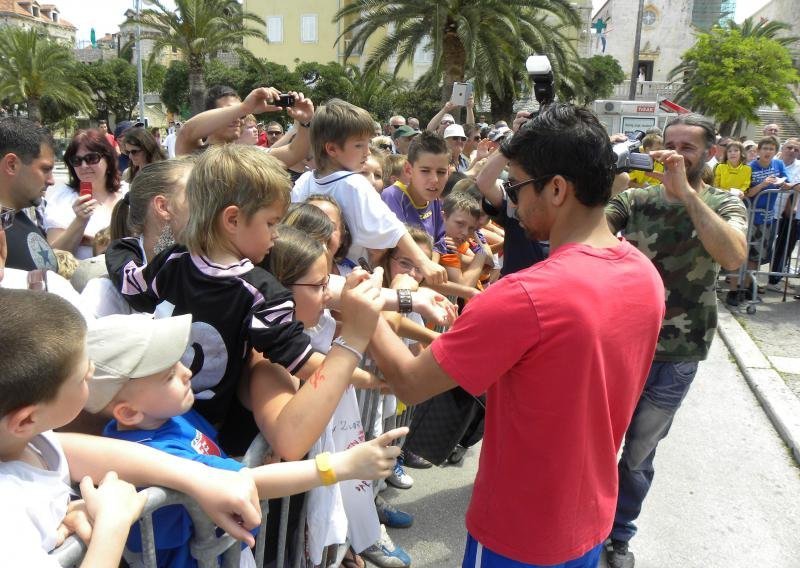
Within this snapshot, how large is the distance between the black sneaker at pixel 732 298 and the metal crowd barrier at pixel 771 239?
0.07 m

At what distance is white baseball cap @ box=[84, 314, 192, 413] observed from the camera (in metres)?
1.47

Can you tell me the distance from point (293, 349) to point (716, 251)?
2.05m

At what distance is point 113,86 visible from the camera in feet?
145

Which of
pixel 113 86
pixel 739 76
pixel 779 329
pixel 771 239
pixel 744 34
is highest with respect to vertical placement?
pixel 744 34

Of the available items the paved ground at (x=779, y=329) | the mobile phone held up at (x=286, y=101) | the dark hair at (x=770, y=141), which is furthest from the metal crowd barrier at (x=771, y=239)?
the mobile phone held up at (x=286, y=101)

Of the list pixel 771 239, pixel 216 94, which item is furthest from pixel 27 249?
pixel 771 239

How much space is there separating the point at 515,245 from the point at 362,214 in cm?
92

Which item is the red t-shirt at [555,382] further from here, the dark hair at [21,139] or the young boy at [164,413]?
the dark hair at [21,139]

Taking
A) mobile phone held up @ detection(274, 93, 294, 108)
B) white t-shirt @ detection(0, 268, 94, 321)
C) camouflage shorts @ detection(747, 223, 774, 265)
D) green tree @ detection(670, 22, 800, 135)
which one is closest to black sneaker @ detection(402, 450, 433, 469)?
mobile phone held up @ detection(274, 93, 294, 108)

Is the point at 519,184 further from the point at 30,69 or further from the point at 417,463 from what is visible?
the point at 30,69

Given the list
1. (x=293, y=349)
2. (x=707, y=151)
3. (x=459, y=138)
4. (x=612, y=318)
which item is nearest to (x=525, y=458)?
(x=612, y=318)

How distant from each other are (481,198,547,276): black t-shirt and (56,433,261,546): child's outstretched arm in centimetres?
240

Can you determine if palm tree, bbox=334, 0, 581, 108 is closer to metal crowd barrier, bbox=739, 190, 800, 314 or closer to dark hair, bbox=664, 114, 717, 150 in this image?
metal crowd barrier, bbox=739, 190, 800, 314

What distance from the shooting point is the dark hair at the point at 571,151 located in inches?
67.4
